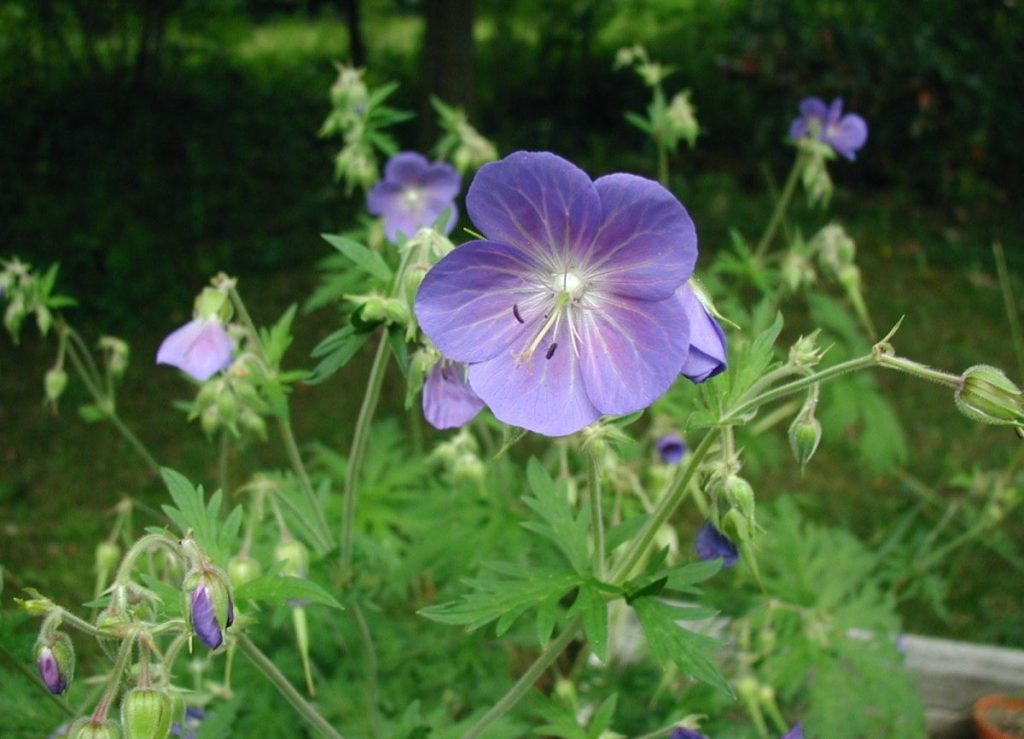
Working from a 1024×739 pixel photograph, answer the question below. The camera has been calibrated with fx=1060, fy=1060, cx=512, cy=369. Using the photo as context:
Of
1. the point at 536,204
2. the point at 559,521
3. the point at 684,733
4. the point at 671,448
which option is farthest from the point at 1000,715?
the point at 536,204

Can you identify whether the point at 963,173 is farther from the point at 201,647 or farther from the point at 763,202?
the point at 201,647

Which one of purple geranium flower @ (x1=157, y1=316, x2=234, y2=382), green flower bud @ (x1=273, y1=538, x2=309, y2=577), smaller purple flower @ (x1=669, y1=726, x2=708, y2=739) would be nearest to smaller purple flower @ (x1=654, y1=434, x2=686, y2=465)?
smaller purple flower @ (x1=669, y1=726, x2=708, y2=739)

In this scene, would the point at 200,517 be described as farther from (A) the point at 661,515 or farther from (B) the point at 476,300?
(A) the point at 661,515

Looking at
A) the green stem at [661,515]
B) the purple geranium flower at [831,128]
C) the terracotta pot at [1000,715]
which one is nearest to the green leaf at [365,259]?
the green stem at [661,515]

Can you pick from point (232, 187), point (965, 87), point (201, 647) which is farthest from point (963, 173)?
point (201, 647)

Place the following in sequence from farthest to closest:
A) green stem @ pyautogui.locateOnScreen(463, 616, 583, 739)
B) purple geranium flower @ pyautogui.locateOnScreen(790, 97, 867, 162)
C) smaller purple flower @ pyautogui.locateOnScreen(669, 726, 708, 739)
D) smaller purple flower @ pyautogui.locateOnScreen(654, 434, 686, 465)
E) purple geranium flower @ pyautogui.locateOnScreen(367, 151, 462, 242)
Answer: purple geranium flower @ pyautogui.locateOnScreen(790, 97, 867, 162)
purple geranium flower @ pyautogui.locateOnScreen(367, 151, 462, 242)
smaller purple flower @ pyautogui.locateOnScreen(654, 434, 686, 465)
smaller purple flower @ pyautogui.locateOnScreen(669, 726, 708, 739)
green stem @ pyautogui.locateOnScreen(463, 616, 583, 739)

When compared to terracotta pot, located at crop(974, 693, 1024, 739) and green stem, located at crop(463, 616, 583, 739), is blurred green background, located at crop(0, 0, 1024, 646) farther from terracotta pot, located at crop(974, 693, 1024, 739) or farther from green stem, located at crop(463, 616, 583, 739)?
green stem, located at crop(463, 616, 583, 739)
